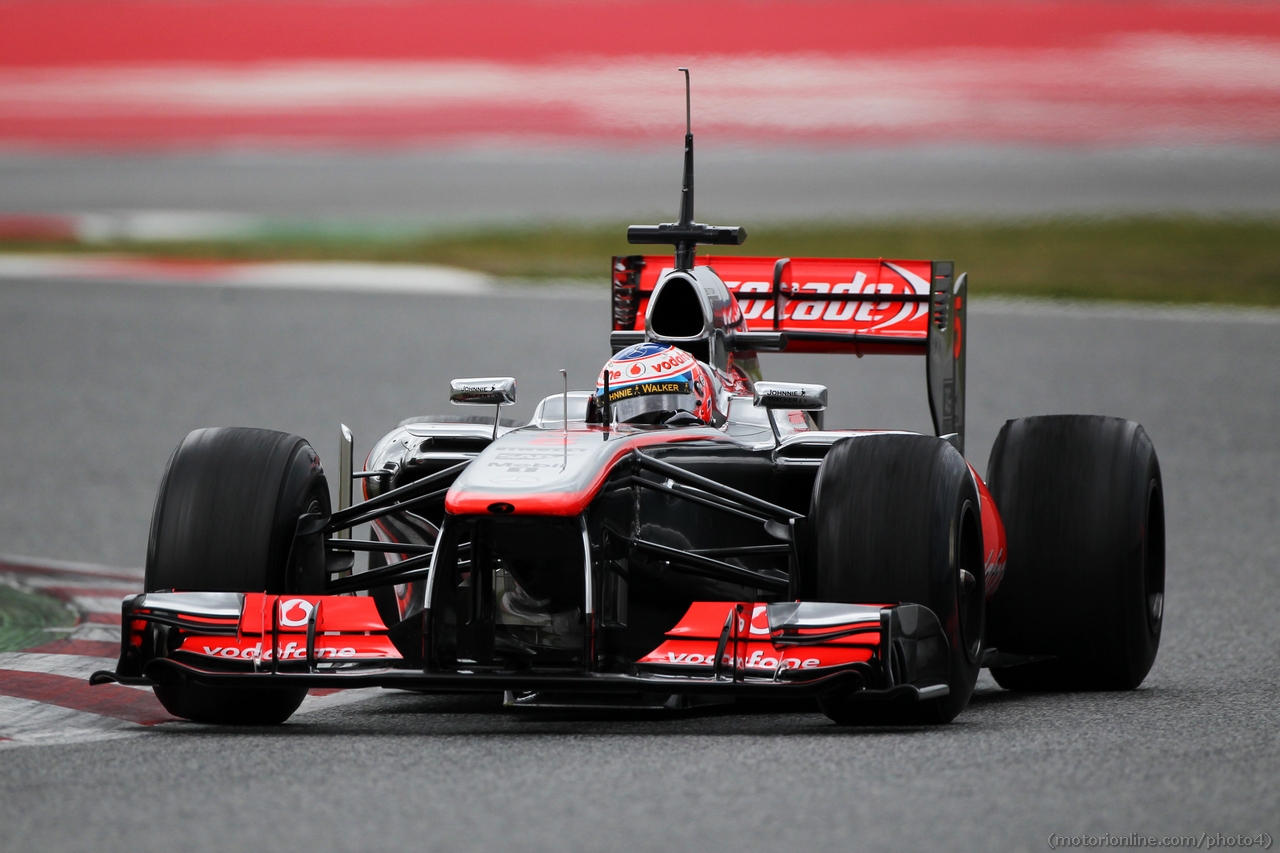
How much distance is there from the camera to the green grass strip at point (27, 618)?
9.28 meters

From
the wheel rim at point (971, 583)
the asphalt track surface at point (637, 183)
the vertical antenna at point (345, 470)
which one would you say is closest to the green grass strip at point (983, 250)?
the asphalt track surface at point (637, 183)

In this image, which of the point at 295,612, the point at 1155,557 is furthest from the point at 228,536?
the point at 1155,557

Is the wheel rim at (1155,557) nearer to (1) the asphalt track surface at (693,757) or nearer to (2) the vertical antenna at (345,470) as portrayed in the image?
(1) the asphalt track surface at (693,757)

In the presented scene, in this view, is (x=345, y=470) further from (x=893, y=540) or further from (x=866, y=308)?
(x=893, y=540)

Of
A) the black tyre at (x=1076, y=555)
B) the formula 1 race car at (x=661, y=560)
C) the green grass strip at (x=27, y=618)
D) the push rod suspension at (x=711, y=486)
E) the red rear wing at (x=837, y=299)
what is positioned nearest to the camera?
the formula 1 race car at (x=661, y=560)

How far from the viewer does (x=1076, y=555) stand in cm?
850

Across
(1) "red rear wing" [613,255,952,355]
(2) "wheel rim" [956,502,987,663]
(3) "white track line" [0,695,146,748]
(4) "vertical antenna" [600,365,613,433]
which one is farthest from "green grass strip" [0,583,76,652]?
(2) "wheel rim" [956,502,987,663]

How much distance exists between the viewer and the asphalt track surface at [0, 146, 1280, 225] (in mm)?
29812

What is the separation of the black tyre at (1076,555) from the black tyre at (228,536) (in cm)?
320

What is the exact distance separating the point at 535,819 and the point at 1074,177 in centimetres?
2968

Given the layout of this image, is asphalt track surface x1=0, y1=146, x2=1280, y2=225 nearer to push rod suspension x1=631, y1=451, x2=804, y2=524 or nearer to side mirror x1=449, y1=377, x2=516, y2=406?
side mirror x1=449, y1=377, x2=516, y2=406

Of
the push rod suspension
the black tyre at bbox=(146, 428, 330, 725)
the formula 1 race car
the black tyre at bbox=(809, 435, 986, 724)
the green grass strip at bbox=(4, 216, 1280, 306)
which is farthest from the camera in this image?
the green grass strip at bbox=(4, 216, 1280, 306)

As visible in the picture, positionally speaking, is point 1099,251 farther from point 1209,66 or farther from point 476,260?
point 476,260

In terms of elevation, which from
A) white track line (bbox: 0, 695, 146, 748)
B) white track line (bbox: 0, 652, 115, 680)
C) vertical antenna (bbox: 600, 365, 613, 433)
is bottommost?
white track line (bbox: 0, 652, 115, 680)
